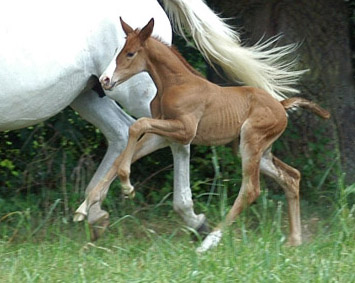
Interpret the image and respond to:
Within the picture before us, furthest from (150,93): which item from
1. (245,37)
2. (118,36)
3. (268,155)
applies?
(245,37)

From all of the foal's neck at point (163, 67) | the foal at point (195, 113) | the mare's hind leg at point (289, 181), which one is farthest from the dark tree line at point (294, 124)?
the foal's neck at point (163, 67)

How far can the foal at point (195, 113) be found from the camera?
4930 millimetres

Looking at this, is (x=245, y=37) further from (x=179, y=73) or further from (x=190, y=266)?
(x=190, y=266)

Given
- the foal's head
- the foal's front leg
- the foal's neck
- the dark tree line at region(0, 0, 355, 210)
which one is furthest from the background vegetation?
the foal's head

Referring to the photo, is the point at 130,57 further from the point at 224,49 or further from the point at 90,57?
the point at 224,49

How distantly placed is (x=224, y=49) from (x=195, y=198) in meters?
1.15

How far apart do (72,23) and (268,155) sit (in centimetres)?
134

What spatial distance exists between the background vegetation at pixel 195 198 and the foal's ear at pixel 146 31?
753 mm

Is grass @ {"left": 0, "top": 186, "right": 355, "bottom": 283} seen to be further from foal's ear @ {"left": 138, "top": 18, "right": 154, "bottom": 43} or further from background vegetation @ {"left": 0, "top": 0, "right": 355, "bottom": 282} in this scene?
foal's ear @ {"left": 138, "top": 18, "right": 154, "bottom": 43}

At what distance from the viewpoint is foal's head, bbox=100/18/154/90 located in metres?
4.92

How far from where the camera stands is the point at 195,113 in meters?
5.07

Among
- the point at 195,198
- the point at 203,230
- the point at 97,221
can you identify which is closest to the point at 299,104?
the point at 203,230

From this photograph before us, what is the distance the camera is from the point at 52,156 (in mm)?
6504

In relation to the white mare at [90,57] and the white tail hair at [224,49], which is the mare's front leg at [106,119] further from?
the white tail hair at [224,49]
